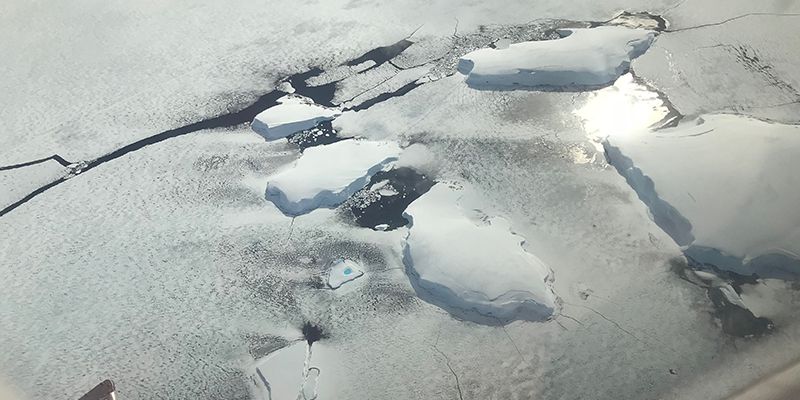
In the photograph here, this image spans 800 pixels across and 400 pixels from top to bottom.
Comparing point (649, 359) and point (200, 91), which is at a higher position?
point (200, 91)

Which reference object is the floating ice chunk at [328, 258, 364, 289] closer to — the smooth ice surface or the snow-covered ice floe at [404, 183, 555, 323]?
the snow-covered ice floe at [404, 183, 555, 323]

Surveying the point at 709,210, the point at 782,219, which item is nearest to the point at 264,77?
the point at 709,210

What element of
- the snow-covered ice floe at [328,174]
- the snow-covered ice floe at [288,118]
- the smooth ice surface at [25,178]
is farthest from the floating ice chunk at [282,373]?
the smooth ice surface at [25,178]

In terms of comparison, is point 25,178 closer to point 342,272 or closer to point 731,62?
point 342,272

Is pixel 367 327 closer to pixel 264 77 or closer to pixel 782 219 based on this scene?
pixel 782 219

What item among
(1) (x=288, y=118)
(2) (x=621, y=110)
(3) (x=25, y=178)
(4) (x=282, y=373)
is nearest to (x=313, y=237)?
(4) (x=282, y=373)

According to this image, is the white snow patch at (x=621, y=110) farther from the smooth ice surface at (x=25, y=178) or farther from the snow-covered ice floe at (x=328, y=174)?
the smooth ice surface at (x=25, y=178)
